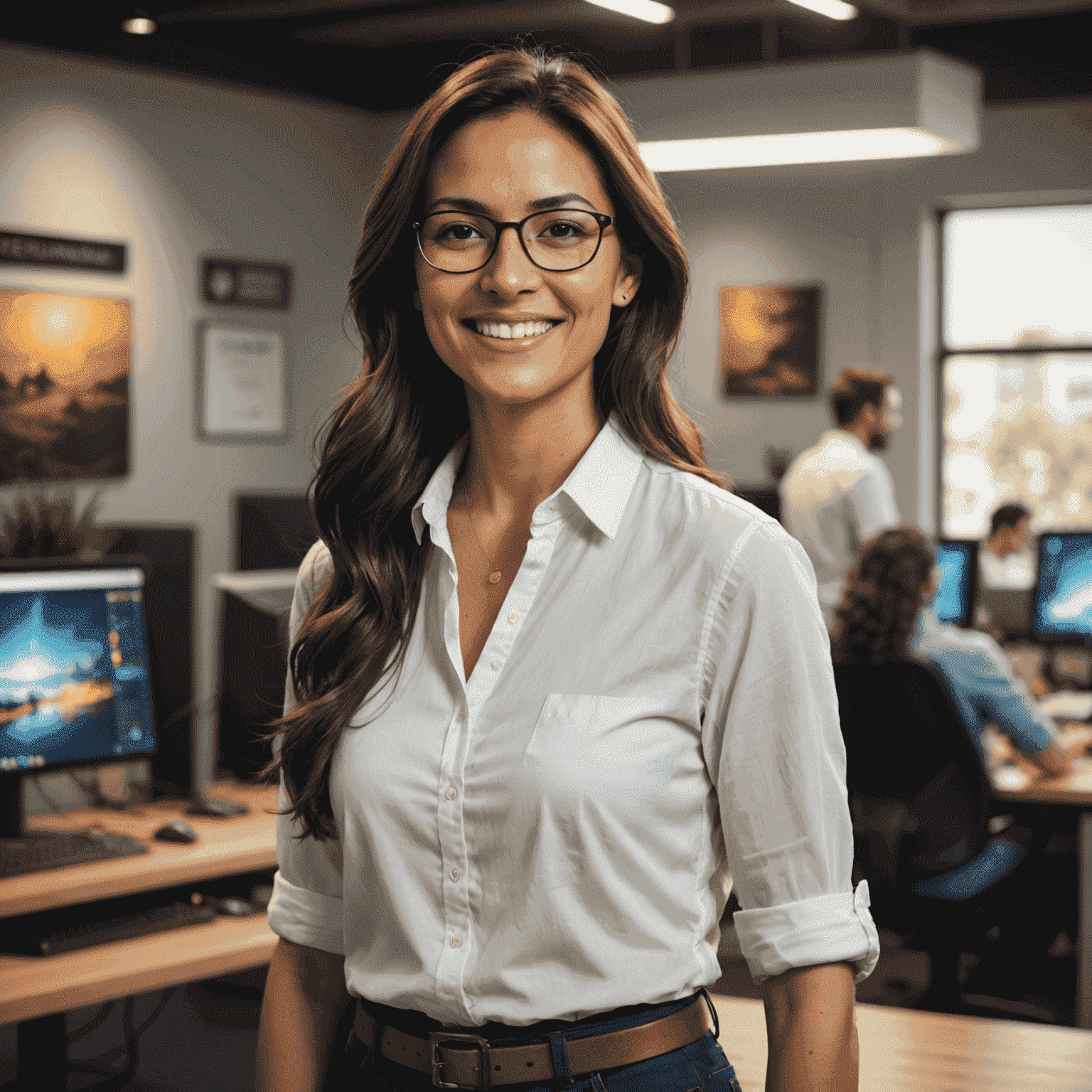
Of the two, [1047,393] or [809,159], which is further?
[1047,393]

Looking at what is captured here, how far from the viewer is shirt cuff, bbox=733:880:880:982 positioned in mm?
1030

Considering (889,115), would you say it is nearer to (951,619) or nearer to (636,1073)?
(951,619)

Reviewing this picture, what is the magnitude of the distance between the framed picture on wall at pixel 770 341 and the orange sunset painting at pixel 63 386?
9.48 ft

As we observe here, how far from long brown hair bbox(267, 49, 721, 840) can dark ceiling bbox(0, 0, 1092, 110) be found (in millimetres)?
4374

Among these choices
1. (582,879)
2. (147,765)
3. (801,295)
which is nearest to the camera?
(582,879)

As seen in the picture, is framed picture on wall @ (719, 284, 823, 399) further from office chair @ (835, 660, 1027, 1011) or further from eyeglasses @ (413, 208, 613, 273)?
eyeglasses @ (413, 208, 613, 273)

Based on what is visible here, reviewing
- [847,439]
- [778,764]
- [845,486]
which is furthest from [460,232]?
[847,439]

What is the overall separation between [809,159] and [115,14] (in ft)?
8.67

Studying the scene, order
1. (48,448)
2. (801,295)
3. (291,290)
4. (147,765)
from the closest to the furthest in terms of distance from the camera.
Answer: (147,765)
(48,448)
(291,290)
(801,295)

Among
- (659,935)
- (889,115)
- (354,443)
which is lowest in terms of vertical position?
(659,935)

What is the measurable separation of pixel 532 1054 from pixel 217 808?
6.25 feet

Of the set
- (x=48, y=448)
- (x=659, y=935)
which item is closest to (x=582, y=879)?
(x=659, y=935)

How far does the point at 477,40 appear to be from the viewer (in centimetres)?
567

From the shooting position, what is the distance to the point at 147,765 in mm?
3090
